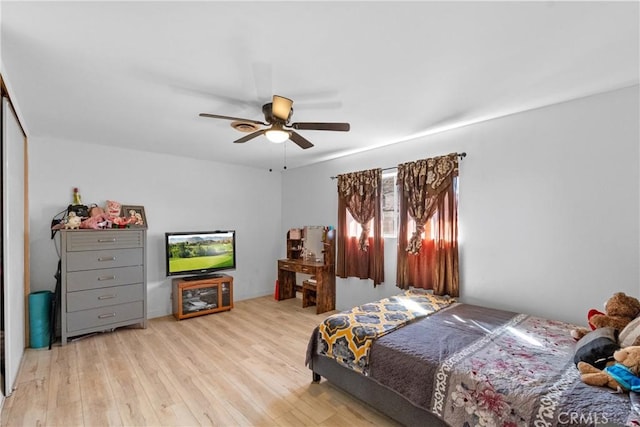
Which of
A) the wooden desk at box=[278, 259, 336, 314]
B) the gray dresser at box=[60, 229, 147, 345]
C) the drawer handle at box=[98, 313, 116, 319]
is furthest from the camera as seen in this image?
the wooden desk at box=[278, 259, 336, 314]

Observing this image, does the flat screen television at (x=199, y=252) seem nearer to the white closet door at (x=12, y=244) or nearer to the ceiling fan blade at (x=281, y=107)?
the white closet door at (x=12, y=244)

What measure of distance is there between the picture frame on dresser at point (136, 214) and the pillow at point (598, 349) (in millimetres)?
4665

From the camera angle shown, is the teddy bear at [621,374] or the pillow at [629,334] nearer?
the teddy bear at [621,374]

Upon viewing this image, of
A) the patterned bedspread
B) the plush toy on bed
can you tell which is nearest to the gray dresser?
the patterned bedspread

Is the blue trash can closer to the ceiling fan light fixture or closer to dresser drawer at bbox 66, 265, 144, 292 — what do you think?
dresser drawer at bbox 66, 265, 144, 292

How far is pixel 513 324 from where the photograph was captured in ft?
8.08

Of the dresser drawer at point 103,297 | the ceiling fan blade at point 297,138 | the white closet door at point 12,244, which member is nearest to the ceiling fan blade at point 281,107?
the ceiling fan blade at point 297,138

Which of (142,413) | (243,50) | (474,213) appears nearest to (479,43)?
(243,50)

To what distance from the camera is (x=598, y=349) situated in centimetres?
176

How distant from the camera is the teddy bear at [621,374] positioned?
1479 mm

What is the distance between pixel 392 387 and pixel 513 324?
4.17 feet

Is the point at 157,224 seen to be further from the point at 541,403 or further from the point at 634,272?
the point at 634,272

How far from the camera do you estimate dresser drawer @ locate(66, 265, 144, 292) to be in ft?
11.1

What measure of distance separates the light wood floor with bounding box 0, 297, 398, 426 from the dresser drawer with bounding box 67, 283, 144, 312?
41 cm
